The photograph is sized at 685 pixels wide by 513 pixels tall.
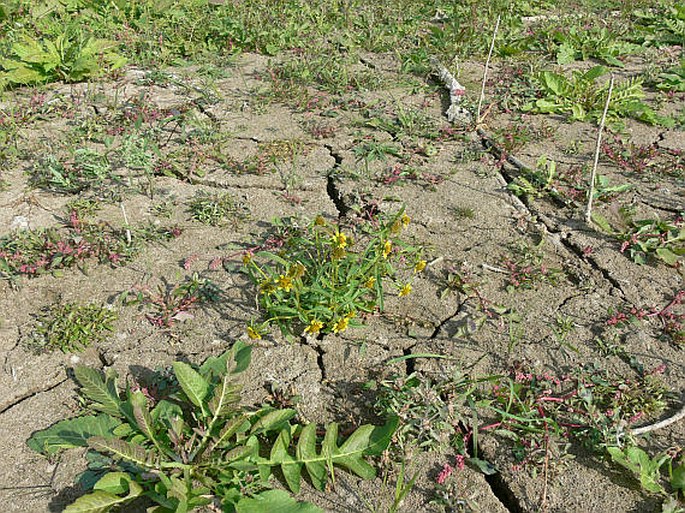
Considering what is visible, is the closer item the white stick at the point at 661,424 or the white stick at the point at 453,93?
the white stick at the point at 661,424

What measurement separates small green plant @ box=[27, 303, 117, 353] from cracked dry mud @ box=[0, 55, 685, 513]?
5 centimetres

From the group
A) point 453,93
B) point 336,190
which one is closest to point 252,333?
point 336,190

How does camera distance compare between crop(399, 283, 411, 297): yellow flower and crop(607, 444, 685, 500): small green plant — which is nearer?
crop(607, 444, 685, 500): small green plant

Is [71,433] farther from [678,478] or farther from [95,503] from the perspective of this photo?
[678,478]

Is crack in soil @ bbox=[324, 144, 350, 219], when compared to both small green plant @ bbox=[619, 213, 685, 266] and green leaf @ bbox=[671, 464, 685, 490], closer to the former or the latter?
small green plant @ bbox=[619, 213, 685, 266]

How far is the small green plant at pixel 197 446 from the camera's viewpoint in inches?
78.7

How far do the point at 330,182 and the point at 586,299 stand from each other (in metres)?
1.64

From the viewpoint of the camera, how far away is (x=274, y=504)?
199 cm

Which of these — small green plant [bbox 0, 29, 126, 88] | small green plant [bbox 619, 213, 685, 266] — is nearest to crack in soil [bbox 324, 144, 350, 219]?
small green plant [bbox 619, 213, 685, 266]

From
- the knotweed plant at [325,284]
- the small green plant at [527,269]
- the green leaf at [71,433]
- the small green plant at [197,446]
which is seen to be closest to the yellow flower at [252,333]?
the knotweed plant at [325,284]

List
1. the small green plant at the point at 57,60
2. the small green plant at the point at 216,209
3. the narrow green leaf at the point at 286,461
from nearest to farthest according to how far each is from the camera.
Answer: the narrow green leaf at the point at 286,461, the small green plant at the point at 216,209, the small green plant at the point at 57,60

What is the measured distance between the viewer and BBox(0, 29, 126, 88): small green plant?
464 centimetres

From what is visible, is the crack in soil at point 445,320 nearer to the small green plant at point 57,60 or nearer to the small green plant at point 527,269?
the small green plant at point 527,269

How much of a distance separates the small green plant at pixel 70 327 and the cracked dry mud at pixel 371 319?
50 millimetres
